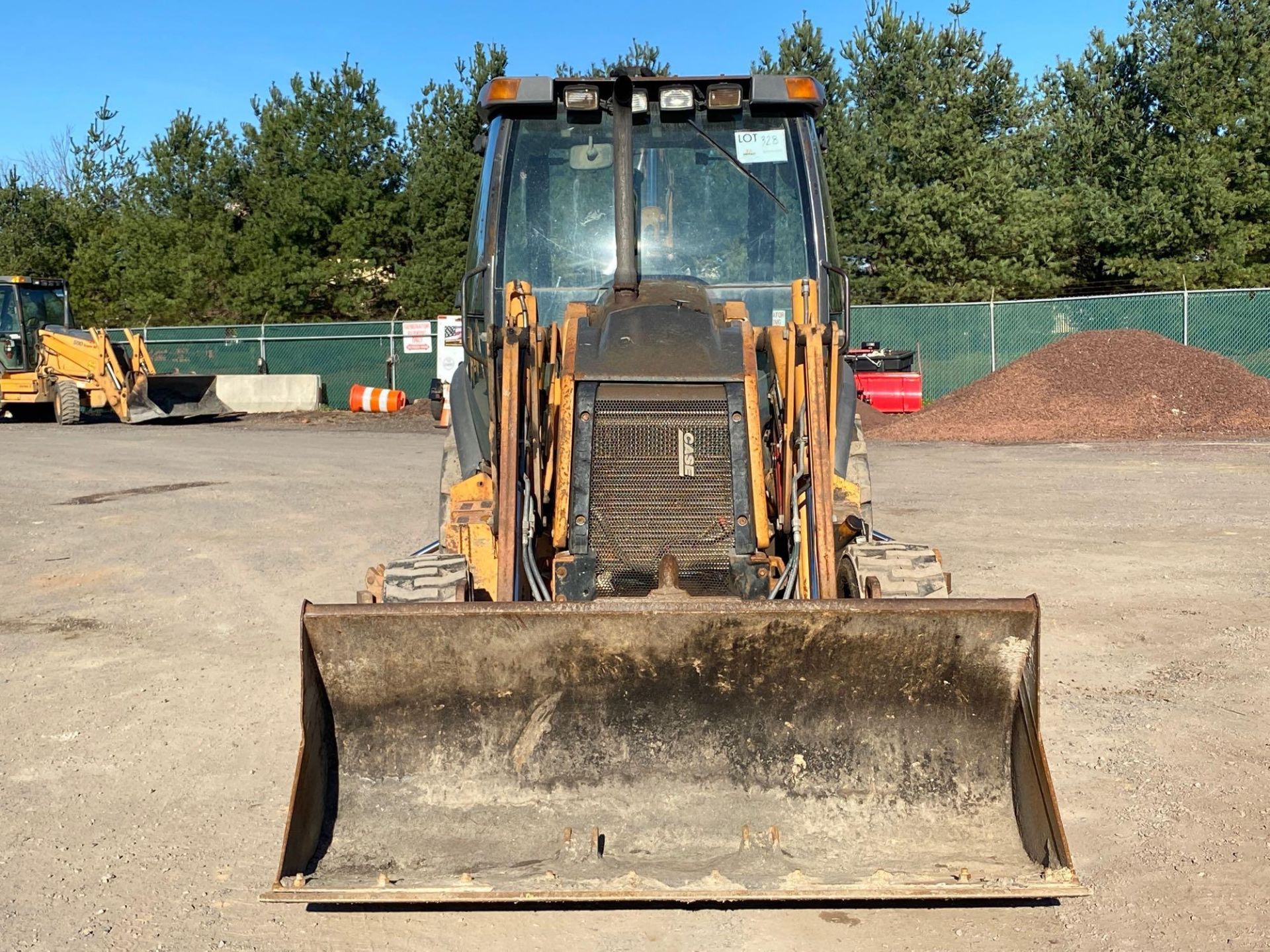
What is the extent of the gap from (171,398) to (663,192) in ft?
71.4

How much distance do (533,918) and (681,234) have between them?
11.1 feet

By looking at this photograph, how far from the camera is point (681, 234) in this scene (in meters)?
6.15

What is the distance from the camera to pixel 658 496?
4836 millimetres

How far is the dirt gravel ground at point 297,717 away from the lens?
3768 millimetres

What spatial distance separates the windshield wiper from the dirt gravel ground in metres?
2.55

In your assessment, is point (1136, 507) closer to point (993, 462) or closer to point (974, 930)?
point (993, 462)

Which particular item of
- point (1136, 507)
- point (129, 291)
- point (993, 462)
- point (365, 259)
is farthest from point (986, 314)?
point (129, 291)

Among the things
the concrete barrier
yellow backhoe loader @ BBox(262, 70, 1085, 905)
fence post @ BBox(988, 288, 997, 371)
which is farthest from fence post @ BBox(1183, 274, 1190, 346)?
yellow backhoe loader @ BBox(262, 70, 1085, 905)

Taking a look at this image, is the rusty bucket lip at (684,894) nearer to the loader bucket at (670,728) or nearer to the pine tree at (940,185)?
the loader bucket at (670,728)

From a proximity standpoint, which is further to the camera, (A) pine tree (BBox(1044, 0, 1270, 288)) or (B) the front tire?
(A) pine tree (BBox(1044, 0, 1270, 288))

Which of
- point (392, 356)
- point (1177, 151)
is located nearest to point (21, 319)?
point (392, 356)

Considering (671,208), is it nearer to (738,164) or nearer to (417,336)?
(738,164)

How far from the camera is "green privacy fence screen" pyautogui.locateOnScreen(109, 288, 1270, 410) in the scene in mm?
24297

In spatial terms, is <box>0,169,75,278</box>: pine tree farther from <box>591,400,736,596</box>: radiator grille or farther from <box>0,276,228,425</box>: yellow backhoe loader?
<box>591,400,736,596</box>: radiator grille
